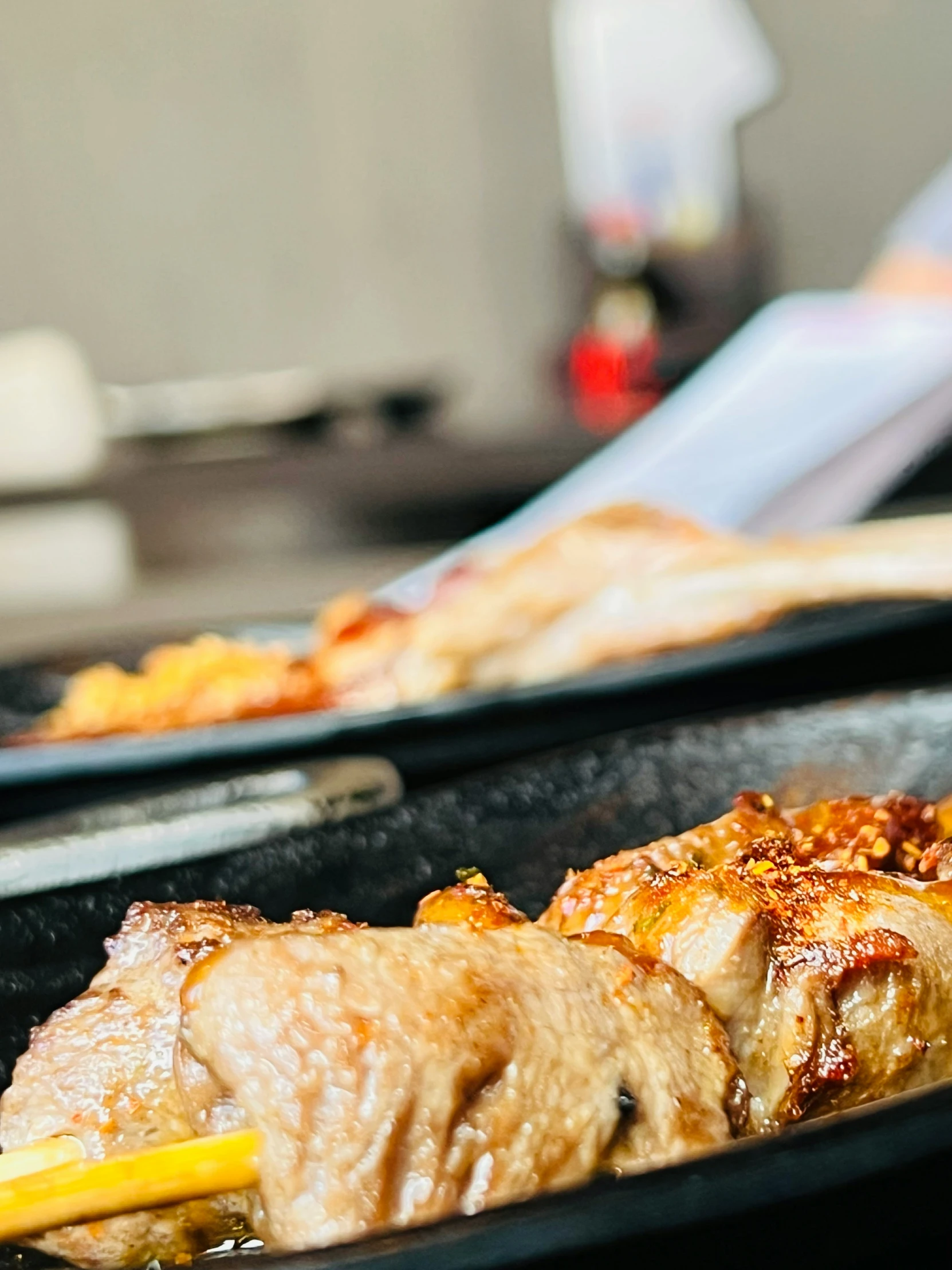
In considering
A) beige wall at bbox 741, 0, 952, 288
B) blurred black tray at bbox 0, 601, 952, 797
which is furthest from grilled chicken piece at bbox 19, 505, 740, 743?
beige wall at bbox 741, 0, 952, 288

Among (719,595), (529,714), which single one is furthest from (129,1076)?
(719,595)

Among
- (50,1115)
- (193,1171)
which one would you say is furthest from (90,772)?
(193,1171)

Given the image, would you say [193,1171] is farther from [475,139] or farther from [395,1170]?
[475,139]

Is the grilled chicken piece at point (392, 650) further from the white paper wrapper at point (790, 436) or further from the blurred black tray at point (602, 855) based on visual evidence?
the blurred black tray at point (602, 855)

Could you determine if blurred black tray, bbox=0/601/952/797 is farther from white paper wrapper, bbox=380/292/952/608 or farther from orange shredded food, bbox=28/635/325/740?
white paper wrapper, bbox=380/292/952/608

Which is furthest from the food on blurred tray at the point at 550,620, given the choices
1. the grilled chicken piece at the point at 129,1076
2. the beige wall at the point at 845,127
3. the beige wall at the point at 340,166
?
the beige wall at the point at 845,127
